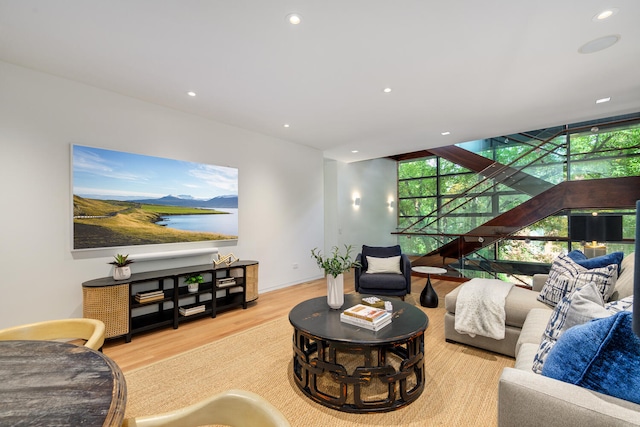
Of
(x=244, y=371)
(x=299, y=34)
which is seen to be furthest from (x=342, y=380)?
(x=299, y=34)

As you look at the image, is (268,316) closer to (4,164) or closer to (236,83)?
(236,83)

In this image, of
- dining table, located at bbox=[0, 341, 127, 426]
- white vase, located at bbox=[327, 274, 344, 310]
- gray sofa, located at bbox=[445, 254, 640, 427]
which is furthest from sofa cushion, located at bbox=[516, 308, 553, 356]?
dining table, located at bbox=[0, 341, 127, 426]

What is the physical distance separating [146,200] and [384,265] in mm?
3347

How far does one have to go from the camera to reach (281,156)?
17.1 ft

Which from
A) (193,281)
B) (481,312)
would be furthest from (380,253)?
(193,281)

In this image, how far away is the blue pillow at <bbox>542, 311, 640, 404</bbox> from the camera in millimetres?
1068

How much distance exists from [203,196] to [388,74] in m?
2.85

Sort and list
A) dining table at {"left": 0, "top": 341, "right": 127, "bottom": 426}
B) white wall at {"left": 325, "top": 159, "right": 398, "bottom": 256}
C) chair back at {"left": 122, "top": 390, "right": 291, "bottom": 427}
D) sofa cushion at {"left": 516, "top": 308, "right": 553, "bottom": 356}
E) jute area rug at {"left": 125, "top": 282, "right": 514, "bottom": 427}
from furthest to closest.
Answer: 1. white wall at {"left": 325, "top": 159, "right": 398, "bottom": 256}
2. sofa cushion at {"left": 516, "top": 308, "right": 553, "bottom": 356}
3. jute area rug at {"left": 125, "top": 282, "right": 514, "bottom": 427}
4. chair back at {"left": 122, "top": 390, "right": 291, "bottom": 427}
5. dining table at {"left": 0, "top": 341, "right": 127, "bottom": 426}

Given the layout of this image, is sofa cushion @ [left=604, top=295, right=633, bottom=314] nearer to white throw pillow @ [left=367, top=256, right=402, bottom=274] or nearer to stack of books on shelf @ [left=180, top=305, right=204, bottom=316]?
white throw pillow @ [left=367, top=256, right=402, bottom=274]

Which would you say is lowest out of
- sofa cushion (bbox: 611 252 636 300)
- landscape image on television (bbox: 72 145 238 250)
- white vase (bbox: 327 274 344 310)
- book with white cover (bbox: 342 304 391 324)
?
book with white cover (bbox: 342 304 391 324)

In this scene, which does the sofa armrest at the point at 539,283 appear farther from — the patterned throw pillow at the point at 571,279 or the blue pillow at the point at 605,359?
the blue pillow at the point at 605,359

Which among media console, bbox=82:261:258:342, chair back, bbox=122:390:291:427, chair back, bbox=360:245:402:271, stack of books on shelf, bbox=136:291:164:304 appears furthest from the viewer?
chair back, bbox=360:245:402:271

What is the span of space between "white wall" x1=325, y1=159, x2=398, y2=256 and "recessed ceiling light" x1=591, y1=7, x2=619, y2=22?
4938 mm

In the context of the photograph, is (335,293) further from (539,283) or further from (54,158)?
(54,158)
